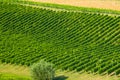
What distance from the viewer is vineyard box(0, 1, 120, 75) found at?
47.0 metres

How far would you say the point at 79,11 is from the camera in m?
69.6

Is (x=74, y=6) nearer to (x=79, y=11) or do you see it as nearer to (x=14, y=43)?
(x=79, y=11)

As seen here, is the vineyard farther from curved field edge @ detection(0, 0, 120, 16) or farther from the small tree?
the small tree

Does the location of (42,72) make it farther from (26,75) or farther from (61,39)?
(61,39)

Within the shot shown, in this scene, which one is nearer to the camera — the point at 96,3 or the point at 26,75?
the point at 26,75

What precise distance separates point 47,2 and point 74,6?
8.96m

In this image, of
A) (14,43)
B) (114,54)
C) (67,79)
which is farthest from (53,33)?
(67,79)

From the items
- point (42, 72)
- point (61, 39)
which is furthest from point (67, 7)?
point (42, 72)

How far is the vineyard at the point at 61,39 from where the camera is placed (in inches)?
1849

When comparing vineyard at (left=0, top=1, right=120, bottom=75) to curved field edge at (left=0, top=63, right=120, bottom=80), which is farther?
vineyard at (left=0, top=1, right=120, bottom=75)

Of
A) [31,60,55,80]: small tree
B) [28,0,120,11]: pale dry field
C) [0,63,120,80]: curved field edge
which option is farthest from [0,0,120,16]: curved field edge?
[31,60,55,80]: small tree

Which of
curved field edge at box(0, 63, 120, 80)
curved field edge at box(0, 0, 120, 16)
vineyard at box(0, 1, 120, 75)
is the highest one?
curved field edge at box(0, 0, 120, 16)

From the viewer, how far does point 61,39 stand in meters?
58.9

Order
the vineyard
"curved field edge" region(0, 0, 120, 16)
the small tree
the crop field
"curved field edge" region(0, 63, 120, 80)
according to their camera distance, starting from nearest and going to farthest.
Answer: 1. the small tree
2. "curved field edge" region(0, 63, 120, 80)
3. the vineyard
4. "curved field edge" region(0, 0, 120, 16)
5. the crop field
